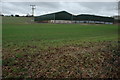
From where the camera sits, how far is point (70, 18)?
7488 centimetres

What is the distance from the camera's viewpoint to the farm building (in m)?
71.2

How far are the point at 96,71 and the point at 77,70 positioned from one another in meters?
0.72

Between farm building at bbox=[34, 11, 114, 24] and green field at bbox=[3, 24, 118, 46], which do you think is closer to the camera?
green field at bbox=[3, 24, 118, 46]

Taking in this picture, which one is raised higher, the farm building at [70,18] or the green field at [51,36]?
the farm building at [70,18]

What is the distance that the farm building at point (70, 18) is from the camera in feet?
234

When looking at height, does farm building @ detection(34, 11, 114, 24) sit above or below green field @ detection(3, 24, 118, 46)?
above

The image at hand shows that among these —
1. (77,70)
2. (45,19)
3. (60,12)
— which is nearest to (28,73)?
(77,70)

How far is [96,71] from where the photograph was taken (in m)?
4.89

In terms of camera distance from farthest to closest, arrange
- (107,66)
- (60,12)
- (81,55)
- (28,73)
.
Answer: (60,12) → (81,55) → (107,66) → (28,73)

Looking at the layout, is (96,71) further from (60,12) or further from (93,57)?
(60,12)

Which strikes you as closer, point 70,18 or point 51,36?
point 51,36

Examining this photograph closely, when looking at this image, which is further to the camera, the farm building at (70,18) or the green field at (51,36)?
the farm building at (70,18)

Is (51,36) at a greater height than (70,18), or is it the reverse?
(70,18)

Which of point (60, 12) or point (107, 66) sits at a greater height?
point (60, 12)
